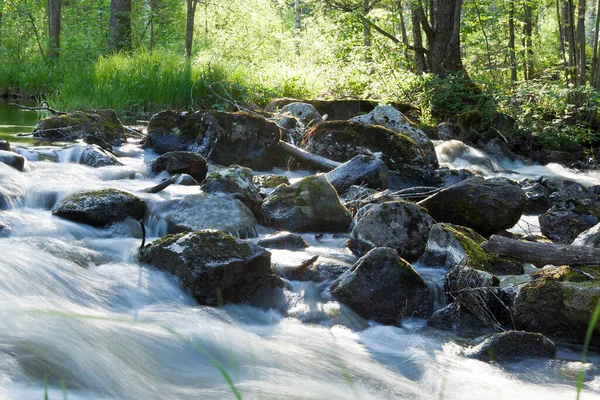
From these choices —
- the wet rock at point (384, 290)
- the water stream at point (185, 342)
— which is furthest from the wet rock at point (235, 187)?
the wet rock at point (384, 290)

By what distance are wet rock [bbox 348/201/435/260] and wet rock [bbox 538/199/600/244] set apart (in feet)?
5.85

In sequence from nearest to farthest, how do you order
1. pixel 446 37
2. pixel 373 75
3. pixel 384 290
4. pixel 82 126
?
pixel 384 290, pixel 82 126, pixel 373 75, pixel 446 37

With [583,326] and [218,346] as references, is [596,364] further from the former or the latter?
[218,346]

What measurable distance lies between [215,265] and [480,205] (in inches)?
122

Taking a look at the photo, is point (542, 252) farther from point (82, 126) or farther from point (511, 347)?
point (82, 126)

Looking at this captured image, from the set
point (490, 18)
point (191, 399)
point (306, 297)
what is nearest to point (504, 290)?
point (306, 297)

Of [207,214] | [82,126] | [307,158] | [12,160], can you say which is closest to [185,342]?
[207,214]

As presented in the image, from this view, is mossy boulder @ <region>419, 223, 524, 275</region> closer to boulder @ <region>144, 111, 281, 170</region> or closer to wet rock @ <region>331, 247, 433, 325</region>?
wet rock @ <region>331, 247, 433, 325</region>

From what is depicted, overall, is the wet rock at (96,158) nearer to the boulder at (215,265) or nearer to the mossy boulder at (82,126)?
the mossy boulder at (82,126)

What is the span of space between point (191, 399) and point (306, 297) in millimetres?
1905

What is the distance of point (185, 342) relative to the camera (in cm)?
361

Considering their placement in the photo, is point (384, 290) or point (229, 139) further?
point (229, 139)

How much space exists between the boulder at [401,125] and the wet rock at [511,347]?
624cm

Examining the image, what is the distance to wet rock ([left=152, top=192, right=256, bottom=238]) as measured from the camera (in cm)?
590
